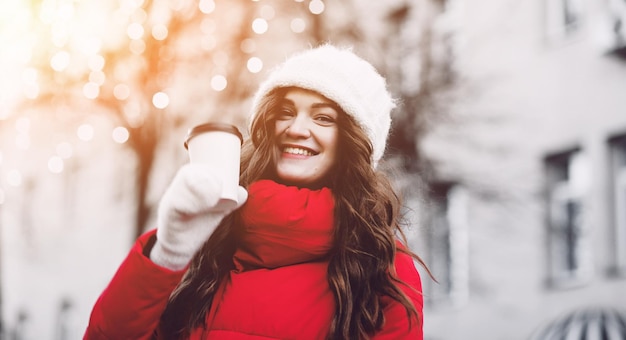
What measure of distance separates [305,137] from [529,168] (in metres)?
8.90

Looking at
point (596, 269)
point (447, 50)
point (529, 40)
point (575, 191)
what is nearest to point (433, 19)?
point (447, 50)

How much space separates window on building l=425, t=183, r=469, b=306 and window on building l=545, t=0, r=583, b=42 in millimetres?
2017

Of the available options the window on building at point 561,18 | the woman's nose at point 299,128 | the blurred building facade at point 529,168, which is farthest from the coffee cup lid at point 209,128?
the window on building at point 561,18

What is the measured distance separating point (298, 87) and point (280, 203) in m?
0.36

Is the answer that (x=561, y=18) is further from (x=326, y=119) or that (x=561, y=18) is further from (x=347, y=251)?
(x=347, y=251)

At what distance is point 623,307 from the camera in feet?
31.3

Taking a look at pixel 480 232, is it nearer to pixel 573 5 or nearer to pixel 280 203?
pixel 573 5

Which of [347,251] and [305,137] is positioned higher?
[305,137]

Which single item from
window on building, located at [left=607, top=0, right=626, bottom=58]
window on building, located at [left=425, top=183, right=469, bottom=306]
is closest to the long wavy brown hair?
window on building, located at [left=607, top=0, right=626, bottom=58]

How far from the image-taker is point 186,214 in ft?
6.15

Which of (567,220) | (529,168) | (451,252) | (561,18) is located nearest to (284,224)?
(567,220)

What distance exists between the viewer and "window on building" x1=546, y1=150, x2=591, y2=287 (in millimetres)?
10312

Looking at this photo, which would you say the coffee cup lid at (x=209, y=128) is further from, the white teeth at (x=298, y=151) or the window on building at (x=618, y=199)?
the window on building at (x=618, y=199)

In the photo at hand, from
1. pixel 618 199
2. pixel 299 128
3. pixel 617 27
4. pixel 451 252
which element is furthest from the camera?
pixel 451 252
